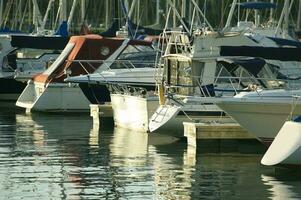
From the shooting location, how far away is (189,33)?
29.2 m

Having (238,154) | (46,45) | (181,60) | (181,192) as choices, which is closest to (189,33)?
(181,60)

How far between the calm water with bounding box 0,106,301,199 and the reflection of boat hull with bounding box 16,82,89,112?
19.2ft

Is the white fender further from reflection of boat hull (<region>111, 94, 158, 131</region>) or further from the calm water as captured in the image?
reflection of boat hull (<region>111, 94, 158, 131</region>)

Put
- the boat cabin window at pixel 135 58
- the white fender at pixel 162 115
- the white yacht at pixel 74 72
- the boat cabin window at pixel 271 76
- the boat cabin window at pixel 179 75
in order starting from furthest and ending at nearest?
1. the white yacht at pixel 74 72
2. the boat cabin window at pixel 135 58
3. the boat cabin window at pixel 179 75
4. the boat cabin window at pixel 271 76
5. the white fender at pixel 162 115

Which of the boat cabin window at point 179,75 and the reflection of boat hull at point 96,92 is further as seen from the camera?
the reflection of boat hull at point 96,92

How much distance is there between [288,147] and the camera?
2073 cm

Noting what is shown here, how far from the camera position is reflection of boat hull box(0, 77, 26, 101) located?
4291 cm

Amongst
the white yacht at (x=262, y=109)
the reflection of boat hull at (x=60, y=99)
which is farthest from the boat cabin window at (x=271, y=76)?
the reflection of boat hull at (x=60, y=99)

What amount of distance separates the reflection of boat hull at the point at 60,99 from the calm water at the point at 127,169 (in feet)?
19.2

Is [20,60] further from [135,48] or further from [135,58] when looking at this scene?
[135,58]

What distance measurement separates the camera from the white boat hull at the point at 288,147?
20.6 metres

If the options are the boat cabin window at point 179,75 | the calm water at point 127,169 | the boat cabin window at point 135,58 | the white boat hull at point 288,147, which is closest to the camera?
the calm water at point 127,169

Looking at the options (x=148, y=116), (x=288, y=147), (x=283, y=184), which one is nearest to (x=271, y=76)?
(x=148, y=116)

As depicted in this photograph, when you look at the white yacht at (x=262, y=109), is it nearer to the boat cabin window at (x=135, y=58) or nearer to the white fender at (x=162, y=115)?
the white fender at (x=162, y=115)
